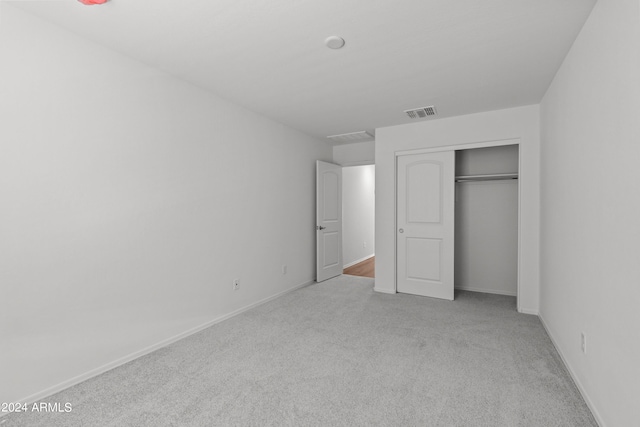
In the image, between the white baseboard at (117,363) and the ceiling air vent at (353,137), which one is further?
the ceiling air vent at (353,137)

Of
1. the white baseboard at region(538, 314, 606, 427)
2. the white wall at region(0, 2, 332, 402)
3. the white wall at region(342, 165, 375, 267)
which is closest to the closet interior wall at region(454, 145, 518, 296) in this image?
the white baseboard at region(538, 314, 606, 427)

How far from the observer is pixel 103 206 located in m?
2.24

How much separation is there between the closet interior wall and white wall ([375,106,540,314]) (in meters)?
0.61

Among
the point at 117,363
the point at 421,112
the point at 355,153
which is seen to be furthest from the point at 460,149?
the point at 117,363

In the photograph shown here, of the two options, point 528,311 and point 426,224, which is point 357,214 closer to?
point 426,224

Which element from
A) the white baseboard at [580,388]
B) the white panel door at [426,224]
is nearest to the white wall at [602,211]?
the white baseboard at [580,388]

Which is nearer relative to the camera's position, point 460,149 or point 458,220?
point 460,149

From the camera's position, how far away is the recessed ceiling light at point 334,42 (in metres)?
2.12

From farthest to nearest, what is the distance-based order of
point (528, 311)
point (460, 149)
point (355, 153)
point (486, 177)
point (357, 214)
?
point (357, 214)
point (355, 153)
point (486, 177)
point (460, 149)
point (528, 311)

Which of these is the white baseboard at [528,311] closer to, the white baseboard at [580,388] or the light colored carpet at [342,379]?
the light colored carpet at [342,379]

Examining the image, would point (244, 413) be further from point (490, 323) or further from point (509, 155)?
point (509, 155)

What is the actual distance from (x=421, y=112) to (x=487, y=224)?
1881 millimetres

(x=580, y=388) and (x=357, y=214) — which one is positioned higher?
(x=357, y=214)

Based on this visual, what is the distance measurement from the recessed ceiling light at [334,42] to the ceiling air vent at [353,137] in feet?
7.80
